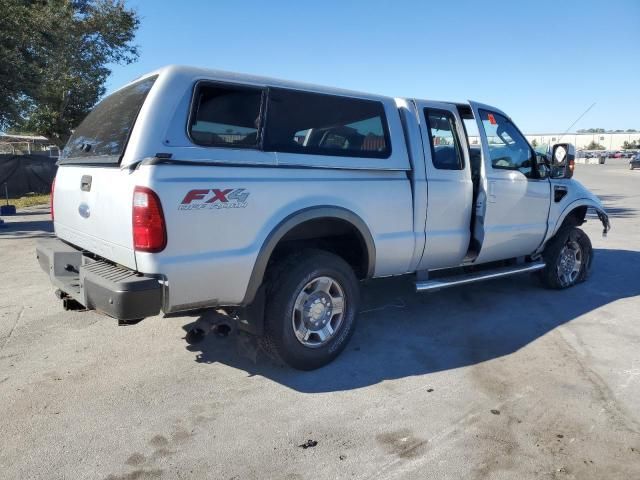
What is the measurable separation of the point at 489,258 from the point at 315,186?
2500 millimetres

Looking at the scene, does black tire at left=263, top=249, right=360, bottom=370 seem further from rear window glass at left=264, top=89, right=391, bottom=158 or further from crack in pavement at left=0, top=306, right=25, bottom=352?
crack in pavement at left=0, top=306, right=25, bottom=352

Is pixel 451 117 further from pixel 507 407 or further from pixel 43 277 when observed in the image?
pixel 43 277

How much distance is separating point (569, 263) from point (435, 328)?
8.36 feet

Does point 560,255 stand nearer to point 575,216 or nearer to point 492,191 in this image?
point 575,216

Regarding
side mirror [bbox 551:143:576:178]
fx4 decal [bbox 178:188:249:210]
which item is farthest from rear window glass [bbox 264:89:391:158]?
side mirror [bbox 551:143:576:178]

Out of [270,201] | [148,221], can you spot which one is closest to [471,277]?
[270,201]

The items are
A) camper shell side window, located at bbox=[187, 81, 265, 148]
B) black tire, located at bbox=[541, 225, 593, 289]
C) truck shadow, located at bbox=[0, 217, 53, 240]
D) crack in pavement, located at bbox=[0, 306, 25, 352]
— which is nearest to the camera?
camper shell side window, located at bbox=[187, 81, 265, 148]

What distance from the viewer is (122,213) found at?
10.2ft

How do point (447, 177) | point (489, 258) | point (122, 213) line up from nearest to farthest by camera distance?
point (122, 213) → point (447, 177) → point (489, 258)

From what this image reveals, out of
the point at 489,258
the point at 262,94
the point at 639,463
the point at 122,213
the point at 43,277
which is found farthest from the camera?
the point at 43,277

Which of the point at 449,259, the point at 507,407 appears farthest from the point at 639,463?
the point at 449,259

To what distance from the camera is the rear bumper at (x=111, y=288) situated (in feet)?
9.69

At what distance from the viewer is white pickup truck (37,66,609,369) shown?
3.05 metres

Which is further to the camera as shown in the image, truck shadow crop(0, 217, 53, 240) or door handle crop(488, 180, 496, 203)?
truck shadow crop(0, 217, 53, 240)
